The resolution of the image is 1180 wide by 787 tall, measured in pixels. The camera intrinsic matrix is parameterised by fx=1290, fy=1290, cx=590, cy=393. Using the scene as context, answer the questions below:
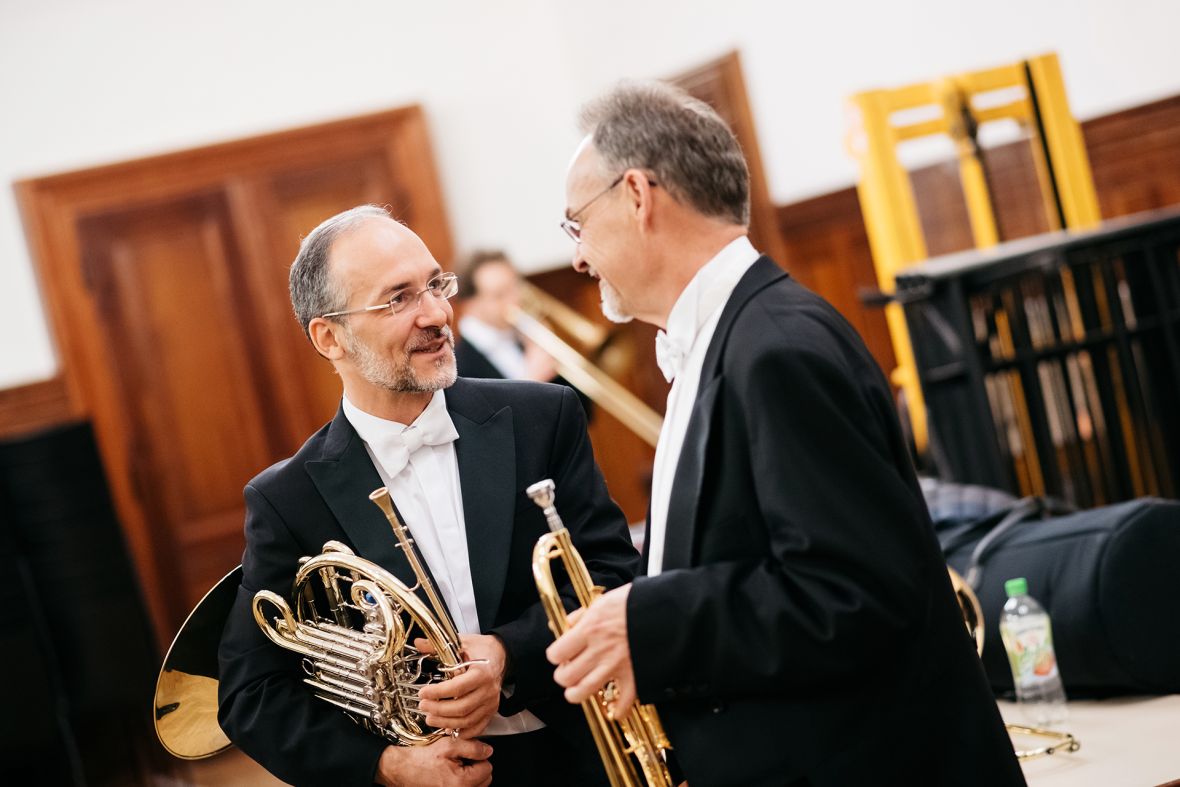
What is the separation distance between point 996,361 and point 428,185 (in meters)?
4.13

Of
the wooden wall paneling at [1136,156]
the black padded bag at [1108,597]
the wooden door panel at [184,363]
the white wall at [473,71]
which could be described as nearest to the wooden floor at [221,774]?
the wooden door panel at [184,363]

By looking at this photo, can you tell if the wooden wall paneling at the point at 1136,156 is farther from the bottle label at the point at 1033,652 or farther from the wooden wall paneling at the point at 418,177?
the wooden wall paneling at the point at 418,177

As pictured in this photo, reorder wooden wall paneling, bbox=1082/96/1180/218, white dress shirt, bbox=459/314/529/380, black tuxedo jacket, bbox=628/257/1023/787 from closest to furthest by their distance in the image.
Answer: black tuxedo jacket, bbox=628/257/1023/787
white dress shirt, bbox=459/314/529/380
wooden wall paneling, bbox=1082/96/1180/218

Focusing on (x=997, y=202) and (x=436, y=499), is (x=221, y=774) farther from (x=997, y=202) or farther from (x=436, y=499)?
(x=997, y=202)

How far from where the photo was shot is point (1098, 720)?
10.1ft

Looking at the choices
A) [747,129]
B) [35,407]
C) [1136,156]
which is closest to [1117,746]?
[1136,156]

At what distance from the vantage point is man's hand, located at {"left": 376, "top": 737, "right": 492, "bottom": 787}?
6.35 ft

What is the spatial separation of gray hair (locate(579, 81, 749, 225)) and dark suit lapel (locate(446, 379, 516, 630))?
1.80 ft

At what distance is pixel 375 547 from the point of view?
80.0 inches

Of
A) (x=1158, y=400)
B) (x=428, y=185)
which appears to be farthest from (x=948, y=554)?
(x=428, y=185)

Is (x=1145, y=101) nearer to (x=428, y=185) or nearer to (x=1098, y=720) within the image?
(x=1098, y=720)

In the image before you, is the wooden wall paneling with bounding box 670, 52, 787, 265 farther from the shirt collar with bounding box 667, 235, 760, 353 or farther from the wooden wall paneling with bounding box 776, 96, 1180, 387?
the shirt collar with bounding box 667, 235, 760, 353

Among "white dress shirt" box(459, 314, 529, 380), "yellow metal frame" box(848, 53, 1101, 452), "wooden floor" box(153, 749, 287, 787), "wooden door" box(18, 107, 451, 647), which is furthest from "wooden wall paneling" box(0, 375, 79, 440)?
"yellow metal frame" box(848, 53, 1101, 452)

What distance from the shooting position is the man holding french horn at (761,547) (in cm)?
155
